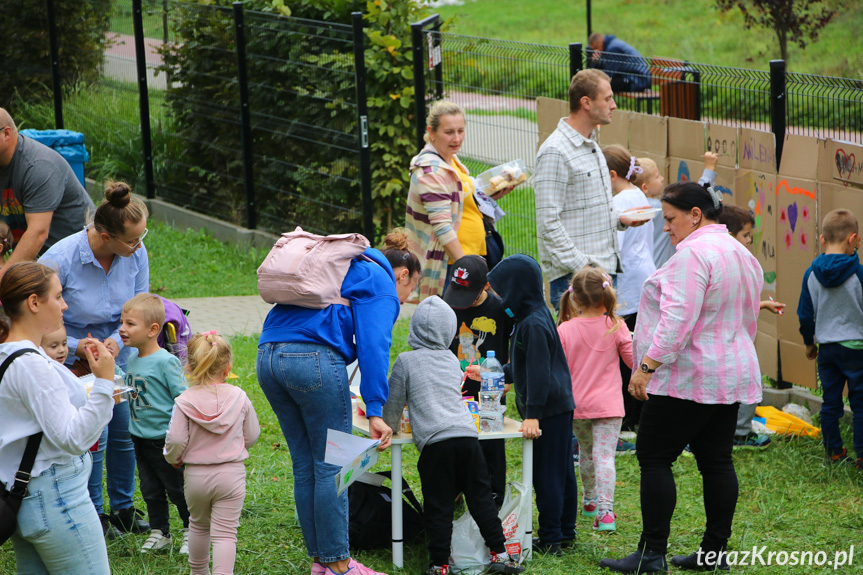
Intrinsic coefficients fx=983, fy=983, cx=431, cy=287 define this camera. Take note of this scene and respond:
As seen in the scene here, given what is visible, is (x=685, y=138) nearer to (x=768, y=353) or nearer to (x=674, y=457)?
(x=768, y=353)

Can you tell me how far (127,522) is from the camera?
16.8 ft

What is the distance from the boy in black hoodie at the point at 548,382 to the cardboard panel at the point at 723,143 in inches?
111

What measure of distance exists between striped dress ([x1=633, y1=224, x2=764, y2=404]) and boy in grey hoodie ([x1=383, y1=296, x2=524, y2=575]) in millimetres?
904

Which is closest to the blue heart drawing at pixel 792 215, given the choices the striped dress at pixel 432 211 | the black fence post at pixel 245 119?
the striped dress at pixel 432 211

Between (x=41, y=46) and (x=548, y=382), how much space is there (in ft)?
43.8

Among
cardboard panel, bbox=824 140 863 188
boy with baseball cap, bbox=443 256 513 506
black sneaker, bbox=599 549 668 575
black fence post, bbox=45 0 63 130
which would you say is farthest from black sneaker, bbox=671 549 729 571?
black fence post, bbox=45 0 63 130

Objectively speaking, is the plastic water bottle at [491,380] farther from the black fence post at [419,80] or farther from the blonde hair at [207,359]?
the black fence post at [419,80]

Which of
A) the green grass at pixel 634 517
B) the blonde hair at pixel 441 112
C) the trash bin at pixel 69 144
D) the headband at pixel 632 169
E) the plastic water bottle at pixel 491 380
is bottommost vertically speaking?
the green grass at pixel 634 517

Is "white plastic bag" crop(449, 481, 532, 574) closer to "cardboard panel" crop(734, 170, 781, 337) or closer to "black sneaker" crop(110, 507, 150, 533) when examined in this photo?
"black sneaker" crop(110, 507, 150, 533)

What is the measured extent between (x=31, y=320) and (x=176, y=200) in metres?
10.1

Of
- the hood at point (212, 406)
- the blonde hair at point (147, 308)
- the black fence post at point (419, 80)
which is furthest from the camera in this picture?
the black fence post at point (419, 80)

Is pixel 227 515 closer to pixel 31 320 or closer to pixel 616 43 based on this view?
pixel 31 320

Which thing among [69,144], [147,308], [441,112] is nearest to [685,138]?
[441,112]

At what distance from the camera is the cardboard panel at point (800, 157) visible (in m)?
6.38
